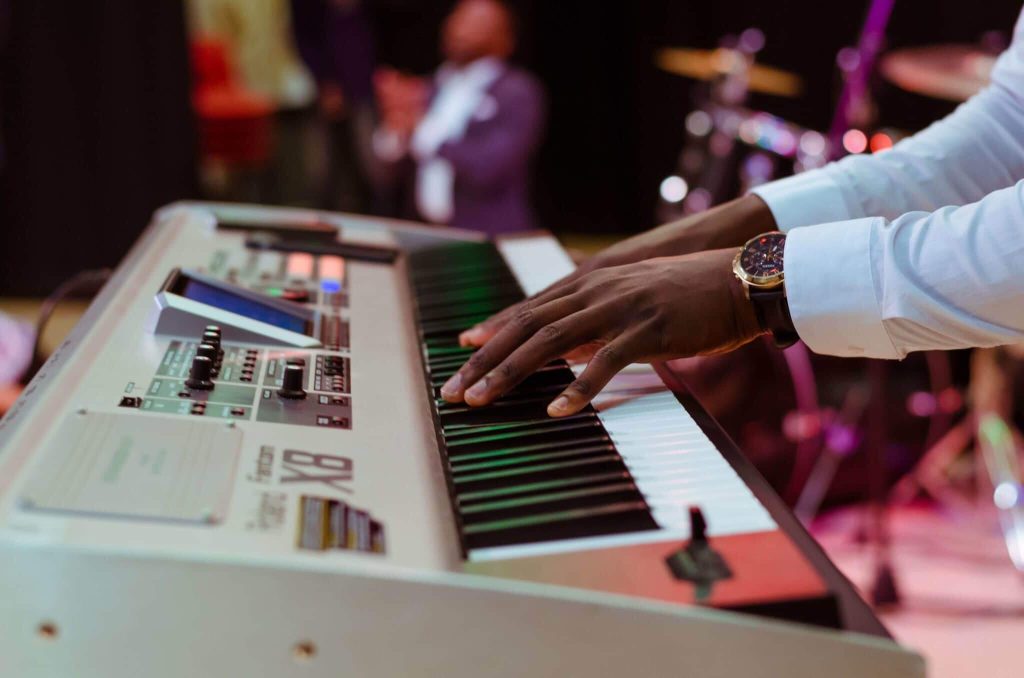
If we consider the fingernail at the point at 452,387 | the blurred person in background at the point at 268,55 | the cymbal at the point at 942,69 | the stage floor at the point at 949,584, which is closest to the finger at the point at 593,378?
the fingernail at the point at 452,387

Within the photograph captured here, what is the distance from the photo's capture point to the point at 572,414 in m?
1.09

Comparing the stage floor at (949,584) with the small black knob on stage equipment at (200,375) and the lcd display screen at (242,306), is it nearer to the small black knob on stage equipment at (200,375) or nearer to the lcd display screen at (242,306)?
the lcd display screen at (242,306)

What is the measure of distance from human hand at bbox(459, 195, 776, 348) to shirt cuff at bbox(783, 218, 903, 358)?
0.29 meters

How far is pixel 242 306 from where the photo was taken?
1323 mm

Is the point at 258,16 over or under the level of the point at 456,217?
over

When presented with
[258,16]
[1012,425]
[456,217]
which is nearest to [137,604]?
[1012,425]

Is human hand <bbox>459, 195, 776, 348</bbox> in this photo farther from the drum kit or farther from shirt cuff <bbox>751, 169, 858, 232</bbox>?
the drum kit

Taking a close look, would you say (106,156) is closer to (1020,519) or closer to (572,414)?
(1020,519)

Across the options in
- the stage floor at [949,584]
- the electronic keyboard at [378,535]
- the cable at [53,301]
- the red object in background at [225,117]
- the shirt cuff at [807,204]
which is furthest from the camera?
the red object in background at [225,117]

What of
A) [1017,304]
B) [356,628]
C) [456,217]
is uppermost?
[1017,304]

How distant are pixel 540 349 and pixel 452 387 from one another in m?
0.10

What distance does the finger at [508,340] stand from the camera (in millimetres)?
1114

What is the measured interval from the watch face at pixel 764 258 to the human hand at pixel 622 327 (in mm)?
16

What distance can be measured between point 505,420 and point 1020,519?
7.25 feet
